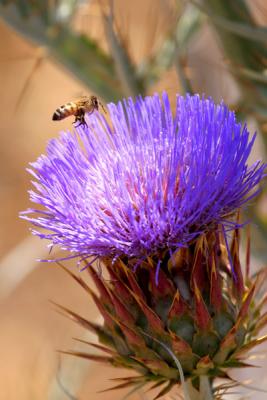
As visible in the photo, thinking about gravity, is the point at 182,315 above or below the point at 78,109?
below

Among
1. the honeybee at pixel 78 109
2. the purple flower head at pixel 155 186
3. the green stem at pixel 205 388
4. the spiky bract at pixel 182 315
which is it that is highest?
the honeybee at pixel 78 109

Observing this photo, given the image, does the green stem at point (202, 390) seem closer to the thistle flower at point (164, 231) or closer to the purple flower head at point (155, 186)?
the thistle flower at point (164, 231)

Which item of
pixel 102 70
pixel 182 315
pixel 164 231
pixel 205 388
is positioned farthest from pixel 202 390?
pixel 102 70

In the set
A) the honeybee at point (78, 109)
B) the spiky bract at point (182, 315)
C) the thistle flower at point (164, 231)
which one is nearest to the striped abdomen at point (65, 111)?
the honeybee at point (78, 109)

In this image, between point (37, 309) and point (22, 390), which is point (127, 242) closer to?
point (22, 390)

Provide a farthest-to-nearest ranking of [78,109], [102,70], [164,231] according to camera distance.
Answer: [102,70] → [78,109] → [164,231]

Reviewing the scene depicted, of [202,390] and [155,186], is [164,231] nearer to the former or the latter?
[155,186]

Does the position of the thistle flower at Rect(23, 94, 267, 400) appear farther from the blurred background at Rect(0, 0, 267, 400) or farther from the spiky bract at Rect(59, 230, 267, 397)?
the blurred background at Rect(0, 0, 267, 400)
